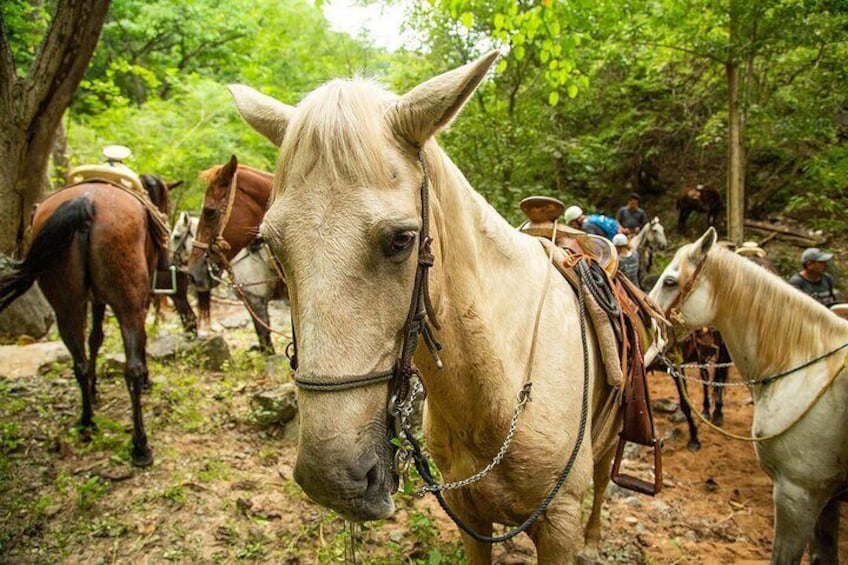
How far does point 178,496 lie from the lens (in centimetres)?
344

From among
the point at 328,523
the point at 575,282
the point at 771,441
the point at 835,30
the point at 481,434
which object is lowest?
the point at 328,523

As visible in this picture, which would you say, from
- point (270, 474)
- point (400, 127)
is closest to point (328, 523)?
point (270, 474)

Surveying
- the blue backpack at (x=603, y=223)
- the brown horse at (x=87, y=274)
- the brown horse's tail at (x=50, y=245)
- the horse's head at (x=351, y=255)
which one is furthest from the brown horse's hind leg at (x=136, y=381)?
the blue backpack at (x=603, y=223)

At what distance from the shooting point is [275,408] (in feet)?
14.6

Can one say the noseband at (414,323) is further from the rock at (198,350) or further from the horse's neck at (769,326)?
the rock at (198,350)

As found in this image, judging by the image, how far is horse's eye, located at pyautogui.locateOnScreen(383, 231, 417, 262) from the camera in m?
1.24

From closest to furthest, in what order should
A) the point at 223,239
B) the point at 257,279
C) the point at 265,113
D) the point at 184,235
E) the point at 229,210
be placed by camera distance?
the point at 265,113 → the point at 229,210 → the point at 223,239 → the point at 257,279 → the point at 184,235

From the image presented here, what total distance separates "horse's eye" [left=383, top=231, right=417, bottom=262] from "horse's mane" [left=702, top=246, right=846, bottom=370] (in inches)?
129

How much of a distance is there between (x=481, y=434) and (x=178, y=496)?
2844mm

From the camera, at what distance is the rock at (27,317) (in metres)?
6.51

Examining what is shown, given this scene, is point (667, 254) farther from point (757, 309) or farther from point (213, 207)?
point (213, 207)

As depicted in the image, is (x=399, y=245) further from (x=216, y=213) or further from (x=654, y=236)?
(x=654, y=236)

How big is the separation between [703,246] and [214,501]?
4.41 m

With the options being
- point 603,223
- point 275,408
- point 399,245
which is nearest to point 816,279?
point 603,223
